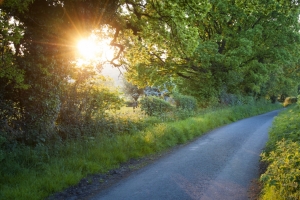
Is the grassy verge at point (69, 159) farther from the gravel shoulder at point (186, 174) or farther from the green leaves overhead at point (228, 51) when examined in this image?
the green leaves overhead at point (228, 51)

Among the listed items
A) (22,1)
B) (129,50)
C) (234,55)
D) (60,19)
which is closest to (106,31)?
(129,50)

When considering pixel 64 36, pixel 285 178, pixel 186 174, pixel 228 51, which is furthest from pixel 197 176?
pixel 228 51

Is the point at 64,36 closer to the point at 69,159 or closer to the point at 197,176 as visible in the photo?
the point at 69,159

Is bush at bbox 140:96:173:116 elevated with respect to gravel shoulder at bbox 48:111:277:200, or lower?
elevated

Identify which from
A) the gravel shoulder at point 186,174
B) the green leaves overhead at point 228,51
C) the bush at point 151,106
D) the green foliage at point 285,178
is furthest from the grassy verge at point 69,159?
the green leaves overhead at point 228,51

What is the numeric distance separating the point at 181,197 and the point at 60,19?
6.74m

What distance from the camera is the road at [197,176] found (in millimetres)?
6621

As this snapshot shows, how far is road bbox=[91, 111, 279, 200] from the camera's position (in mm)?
6621

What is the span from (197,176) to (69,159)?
3949 millimetres

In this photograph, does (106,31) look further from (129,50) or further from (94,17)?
(94,17)

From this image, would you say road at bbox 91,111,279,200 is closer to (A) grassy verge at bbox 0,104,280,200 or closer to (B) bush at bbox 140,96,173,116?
(A) grassy verge at bbox 0,104,280,200

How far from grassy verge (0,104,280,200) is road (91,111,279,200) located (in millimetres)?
1009

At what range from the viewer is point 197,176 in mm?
7938

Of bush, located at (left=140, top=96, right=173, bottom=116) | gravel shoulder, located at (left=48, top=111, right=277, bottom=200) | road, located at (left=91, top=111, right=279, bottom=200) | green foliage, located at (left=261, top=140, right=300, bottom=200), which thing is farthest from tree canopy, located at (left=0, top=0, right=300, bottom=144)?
green foliage, located at (left=261, top=140, right=300, bottom=200)
